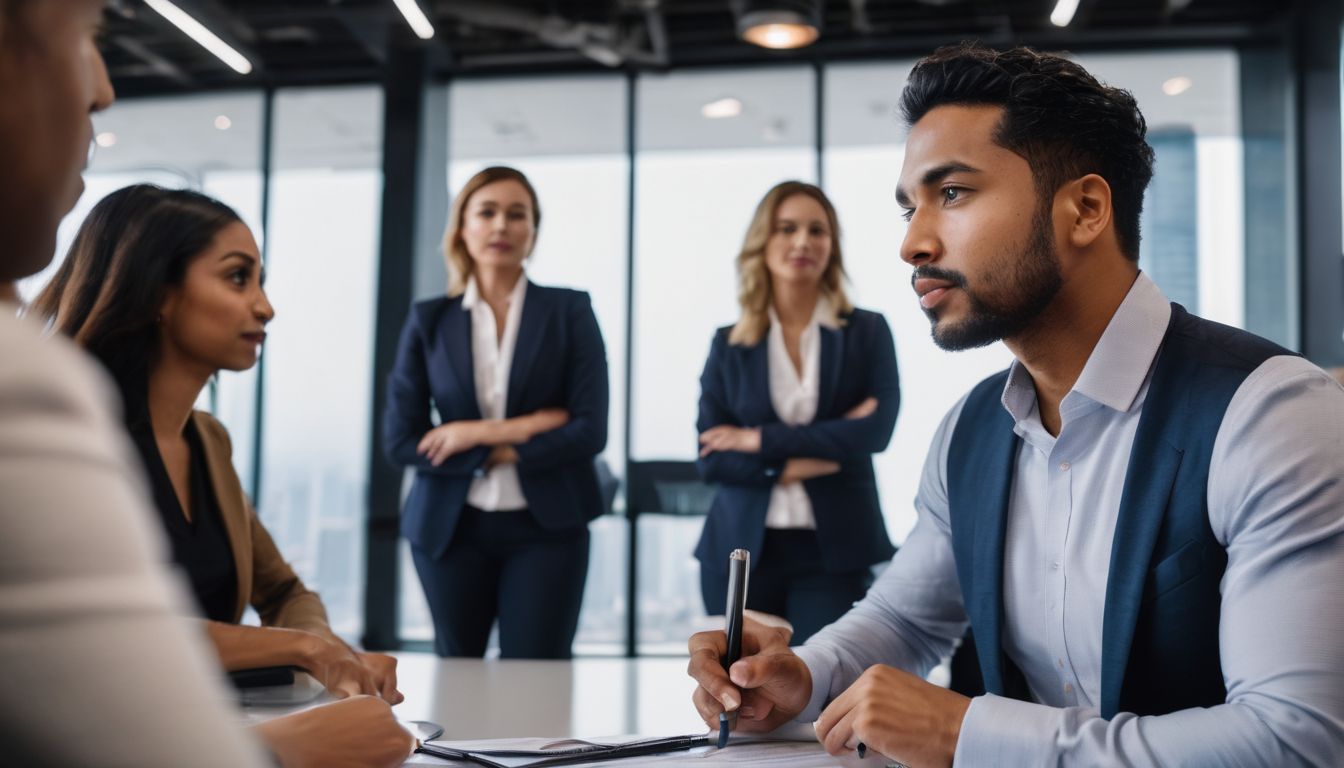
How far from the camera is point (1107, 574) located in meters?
1.33

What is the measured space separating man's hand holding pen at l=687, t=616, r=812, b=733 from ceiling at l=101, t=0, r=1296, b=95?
209 inches

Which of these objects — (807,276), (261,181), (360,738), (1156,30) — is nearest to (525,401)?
(807,276)

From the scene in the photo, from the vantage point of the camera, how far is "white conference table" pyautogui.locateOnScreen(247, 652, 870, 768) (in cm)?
137

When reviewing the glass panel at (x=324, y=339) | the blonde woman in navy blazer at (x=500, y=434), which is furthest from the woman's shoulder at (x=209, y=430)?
the glass panel at (x=324, y=339)

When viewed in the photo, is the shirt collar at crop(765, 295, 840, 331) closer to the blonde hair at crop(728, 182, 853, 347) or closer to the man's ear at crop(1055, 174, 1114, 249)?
the blonde hair at crop(728, 182, 853, 347)

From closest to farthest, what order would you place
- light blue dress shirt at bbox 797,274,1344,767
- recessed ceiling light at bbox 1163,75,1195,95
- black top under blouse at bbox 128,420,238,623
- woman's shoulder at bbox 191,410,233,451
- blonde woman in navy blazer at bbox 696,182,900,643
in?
light blue dress shirt at bbox 797,274,1344,767
black top under blouse at bbox 128,420,238,623
woman's shoulder at bbox 191,410,233,451
blonde woman in navy blazer at bbox 696,182,900,643
recessed ceiling light at bbox 1163,75,1195,95

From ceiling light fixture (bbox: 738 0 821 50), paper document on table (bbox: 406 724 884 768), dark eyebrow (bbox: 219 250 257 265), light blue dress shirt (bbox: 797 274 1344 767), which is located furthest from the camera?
ceiling light fixture (bbox: 738 0 821 50)

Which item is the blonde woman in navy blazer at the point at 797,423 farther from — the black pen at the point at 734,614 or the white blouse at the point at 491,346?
the black pen at the point at 734,614

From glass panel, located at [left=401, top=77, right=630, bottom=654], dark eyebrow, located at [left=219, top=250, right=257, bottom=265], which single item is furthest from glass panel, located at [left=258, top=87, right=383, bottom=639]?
dark eyebrow, located at [left=219, top=250, right=257, bottom=265]

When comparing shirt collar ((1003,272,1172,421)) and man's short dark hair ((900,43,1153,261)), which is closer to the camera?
shirt collar ((1003,272,1172,421))

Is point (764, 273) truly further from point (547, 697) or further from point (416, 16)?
point (416, 16)

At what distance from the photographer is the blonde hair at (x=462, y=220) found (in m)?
3.53

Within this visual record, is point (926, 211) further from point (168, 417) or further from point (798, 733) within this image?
point (168, 417)

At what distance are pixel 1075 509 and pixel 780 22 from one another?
4.61 m
